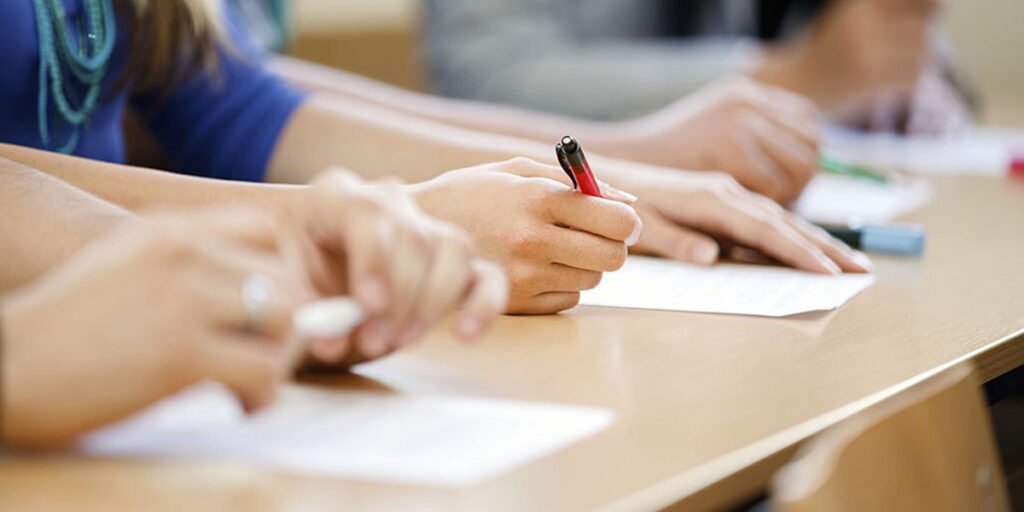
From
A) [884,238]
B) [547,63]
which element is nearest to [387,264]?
[884,238]

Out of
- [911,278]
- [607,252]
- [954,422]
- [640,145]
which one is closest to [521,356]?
[607,252]

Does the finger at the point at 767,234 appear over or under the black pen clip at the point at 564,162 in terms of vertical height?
under

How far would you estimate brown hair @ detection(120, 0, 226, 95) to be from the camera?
0.97 m

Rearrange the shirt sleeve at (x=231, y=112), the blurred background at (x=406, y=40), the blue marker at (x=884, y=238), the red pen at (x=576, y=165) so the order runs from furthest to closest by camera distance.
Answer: the blurred background at (x=406, y=40), the shirt sleeve at (x=231, y=112), the blue marker at (x=884, y=238), the red pen at (x=576, y=165)

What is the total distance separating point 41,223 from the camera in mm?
626

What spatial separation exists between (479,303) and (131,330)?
145 millimetres

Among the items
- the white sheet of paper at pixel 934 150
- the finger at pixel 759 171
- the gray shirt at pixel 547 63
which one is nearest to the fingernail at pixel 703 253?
the finger at pixel 759 171

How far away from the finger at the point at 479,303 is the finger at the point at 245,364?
78 mm

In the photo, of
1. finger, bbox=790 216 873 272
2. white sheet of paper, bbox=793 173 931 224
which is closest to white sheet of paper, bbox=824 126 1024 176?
white sheet of paper, bbox=793 173 931 224

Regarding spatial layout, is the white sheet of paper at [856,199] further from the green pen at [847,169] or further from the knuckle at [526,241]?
the knuckle at [526,241]

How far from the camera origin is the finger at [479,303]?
0.54 metres

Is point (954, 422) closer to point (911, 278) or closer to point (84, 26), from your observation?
point (911, 278)

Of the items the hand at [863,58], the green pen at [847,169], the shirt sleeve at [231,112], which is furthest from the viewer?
the hand at [863,58]

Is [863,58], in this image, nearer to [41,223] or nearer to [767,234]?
[767,234]
